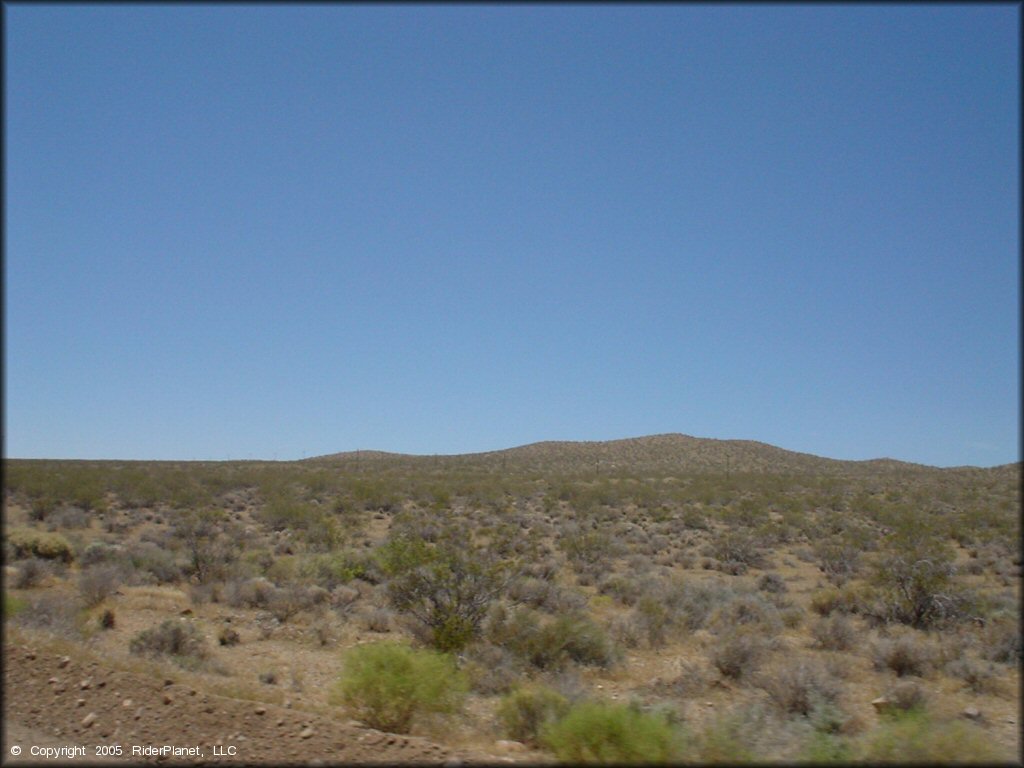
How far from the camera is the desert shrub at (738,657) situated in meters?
12.5

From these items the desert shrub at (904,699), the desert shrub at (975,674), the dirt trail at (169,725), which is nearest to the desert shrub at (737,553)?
the desert shrub at (975,674)

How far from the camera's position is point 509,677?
12.2m

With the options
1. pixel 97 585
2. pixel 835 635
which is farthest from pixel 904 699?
pixel 97 585

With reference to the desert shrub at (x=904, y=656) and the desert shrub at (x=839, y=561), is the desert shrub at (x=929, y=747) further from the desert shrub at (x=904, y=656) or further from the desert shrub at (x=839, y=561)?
the desert shrub at (x=839, y=561)

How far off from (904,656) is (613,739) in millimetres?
8430

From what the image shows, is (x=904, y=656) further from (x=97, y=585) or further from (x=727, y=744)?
(x=97, y=585)

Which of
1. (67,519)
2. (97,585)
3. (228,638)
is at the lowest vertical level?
(228,638)

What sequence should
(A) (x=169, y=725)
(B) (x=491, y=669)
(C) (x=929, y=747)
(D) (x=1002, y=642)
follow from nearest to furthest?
(C) (x=929, y=747) → (A) (x=169, y=725) → (B) (x=491, y=669) → (D) (x=1002, y=642)

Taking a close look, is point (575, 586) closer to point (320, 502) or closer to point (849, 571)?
point (849, 571)

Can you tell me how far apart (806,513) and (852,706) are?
30590 millimetres

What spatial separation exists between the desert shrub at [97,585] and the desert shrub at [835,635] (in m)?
16.4

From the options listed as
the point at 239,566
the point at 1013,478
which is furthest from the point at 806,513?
the point at 239,566

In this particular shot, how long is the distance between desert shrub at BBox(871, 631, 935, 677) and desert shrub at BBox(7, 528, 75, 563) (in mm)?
22281

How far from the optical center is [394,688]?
9711mm
